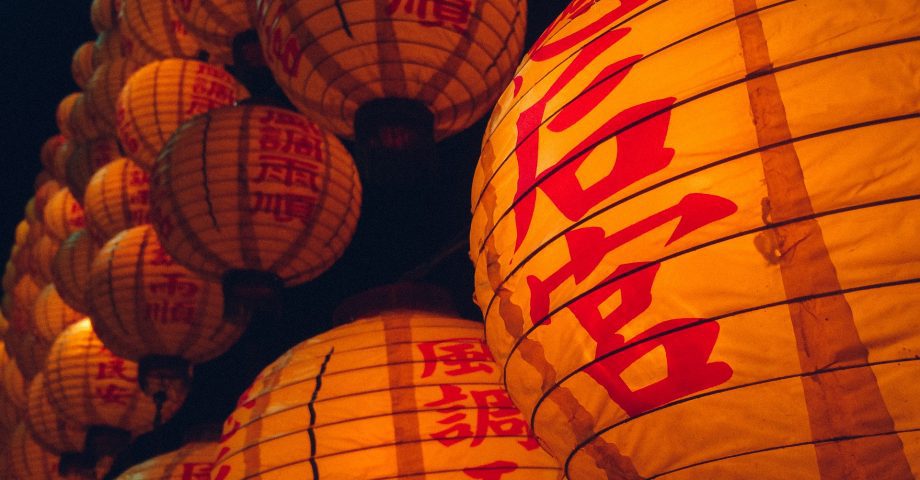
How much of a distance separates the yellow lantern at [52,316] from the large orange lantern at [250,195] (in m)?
3.26

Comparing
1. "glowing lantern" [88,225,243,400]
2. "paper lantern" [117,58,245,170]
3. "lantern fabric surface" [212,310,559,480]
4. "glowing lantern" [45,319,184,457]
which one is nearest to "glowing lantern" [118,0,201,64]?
"paper lantern" [117,58,245,170]

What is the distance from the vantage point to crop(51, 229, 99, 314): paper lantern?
4.61 metres

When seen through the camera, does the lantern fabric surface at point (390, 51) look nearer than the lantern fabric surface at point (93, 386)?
Yes

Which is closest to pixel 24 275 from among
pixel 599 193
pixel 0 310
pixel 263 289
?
pixel 0 310

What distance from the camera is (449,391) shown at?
5.28ft

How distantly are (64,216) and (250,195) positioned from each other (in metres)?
4.24

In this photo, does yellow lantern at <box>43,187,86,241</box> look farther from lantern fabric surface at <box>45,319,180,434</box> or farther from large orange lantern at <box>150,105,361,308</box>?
large orange lantern at <box>150,105,361,308</box>

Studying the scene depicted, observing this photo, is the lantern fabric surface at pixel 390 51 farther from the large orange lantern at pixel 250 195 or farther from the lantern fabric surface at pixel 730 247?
the lantern fabric surface at pixel 730 247

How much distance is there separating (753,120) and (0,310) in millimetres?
10912

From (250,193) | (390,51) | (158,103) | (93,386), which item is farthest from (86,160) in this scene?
(390,51)

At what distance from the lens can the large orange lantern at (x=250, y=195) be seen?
2.43 m

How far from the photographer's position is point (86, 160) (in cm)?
540

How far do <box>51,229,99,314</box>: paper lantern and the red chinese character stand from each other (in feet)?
11.7

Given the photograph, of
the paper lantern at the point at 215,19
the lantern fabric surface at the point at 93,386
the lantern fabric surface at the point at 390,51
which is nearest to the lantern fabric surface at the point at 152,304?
the lantern fabric surface at the point at 93,386
